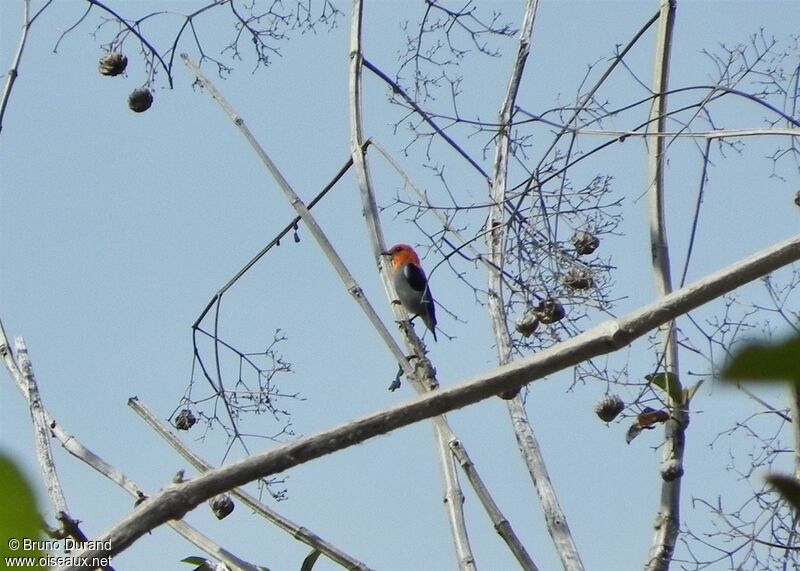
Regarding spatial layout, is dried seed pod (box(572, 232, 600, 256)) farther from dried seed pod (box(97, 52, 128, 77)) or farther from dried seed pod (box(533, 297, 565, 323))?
dried seed pod (box(97, 52, 128, 77))

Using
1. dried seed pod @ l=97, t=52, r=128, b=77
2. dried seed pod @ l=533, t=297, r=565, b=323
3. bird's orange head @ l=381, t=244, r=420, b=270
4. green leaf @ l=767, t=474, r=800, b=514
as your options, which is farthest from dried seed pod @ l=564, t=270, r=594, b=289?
bird's orange head @ l=381, t=244, r=420, b=270

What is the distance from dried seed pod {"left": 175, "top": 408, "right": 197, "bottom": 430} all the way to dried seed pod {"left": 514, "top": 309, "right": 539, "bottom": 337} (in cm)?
133

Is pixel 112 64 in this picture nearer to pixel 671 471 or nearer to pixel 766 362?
pixel 671 471

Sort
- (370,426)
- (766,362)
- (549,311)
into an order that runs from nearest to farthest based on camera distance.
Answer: (766,362) → (370,426) → (549,311)

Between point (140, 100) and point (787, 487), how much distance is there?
3.68 meters

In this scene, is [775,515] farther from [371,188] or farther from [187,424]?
[187,424]

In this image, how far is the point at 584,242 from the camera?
9.70ft

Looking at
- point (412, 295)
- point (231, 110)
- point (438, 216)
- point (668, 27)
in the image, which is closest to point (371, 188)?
point (438, 216)

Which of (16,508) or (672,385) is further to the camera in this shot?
(672,385)

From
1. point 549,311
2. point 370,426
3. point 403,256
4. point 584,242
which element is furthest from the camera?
point 403,256

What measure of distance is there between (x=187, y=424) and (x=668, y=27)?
2120 millimetres

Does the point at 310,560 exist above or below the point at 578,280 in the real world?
below

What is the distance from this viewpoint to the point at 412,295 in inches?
291

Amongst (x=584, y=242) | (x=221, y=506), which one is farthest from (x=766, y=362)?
(x=221, y=506)
